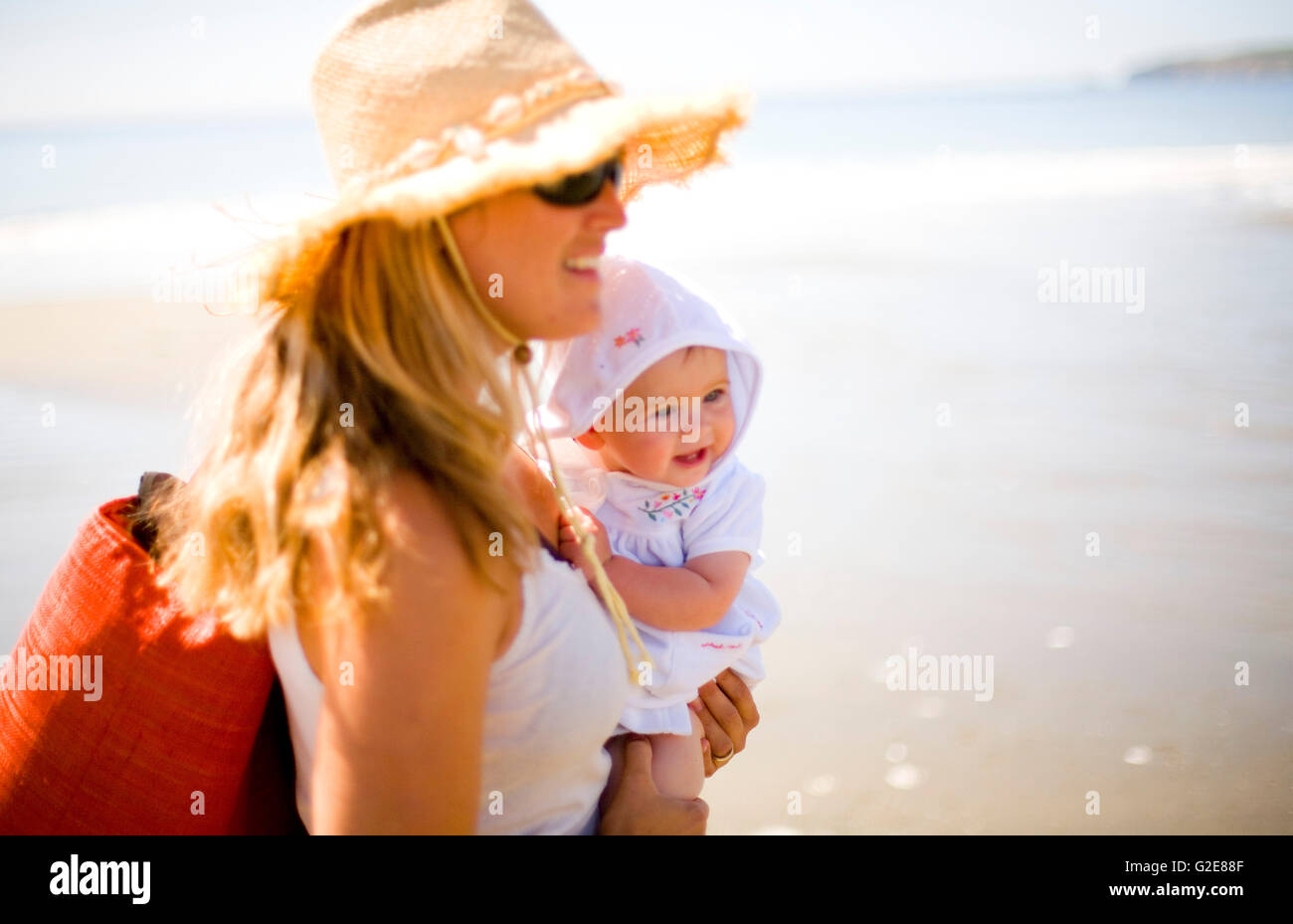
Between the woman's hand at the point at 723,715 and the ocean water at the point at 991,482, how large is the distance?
1183mm

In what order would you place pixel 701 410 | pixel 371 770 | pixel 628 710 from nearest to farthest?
pixel 371 770
pixel 628 710
pixel 701 410

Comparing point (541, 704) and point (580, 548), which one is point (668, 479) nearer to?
point (580, 548)

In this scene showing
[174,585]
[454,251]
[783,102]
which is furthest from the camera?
[783,102]

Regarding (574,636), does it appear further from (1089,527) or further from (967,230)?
(967,230)

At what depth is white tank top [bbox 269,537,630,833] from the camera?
5.96ft

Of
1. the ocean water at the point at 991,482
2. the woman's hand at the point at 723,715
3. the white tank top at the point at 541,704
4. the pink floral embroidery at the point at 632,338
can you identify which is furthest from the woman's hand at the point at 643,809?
the ocean water at the point at 991,482

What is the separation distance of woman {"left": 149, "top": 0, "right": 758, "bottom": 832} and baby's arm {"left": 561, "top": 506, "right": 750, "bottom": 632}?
36cm

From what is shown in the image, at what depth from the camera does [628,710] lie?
244 centimetres

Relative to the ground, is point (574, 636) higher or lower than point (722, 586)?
lower

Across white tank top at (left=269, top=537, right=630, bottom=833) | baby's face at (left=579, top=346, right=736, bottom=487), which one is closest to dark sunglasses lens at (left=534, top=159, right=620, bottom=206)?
white tank top at (left=269, top=537, right=630, bottom=833)

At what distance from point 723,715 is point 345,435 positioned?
1376mm
